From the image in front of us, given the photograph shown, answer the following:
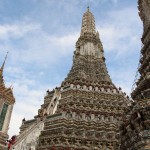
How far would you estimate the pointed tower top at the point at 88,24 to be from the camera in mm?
53500

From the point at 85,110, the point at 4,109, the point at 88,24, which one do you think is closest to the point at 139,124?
the point at 4,109

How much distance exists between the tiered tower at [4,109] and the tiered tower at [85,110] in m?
4.26

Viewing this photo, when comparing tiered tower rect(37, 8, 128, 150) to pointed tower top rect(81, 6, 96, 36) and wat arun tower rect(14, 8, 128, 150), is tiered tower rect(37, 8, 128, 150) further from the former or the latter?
pointed tower top rect(81, 6, 96, 36)

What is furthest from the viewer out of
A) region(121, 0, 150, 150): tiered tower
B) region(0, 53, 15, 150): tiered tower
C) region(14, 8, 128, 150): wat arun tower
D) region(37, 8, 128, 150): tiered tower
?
region(37, 8, 128, 150): tiered tower

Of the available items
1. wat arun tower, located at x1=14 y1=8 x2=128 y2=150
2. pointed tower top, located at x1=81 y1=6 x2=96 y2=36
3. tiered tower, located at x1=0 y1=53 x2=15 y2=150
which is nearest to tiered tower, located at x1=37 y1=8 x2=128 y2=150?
wat arun tower, located at x1=14 y1=8 x2=128 y2=150

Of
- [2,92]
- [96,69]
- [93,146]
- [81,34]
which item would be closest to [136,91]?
[93,146]

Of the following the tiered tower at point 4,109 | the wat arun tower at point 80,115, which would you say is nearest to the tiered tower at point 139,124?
the wat arun tower at point 80,115

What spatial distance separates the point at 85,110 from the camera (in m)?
31.9

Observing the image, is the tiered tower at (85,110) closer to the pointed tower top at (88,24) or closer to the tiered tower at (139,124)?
the pointed tower top at (88,24)

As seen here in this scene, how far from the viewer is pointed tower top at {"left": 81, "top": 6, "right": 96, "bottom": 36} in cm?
5350

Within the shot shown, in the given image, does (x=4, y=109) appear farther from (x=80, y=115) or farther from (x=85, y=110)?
(x=85, y=110)

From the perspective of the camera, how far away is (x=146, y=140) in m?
14.0

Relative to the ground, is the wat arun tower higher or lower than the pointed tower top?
lower

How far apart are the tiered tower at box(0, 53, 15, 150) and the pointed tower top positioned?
27400 mm
